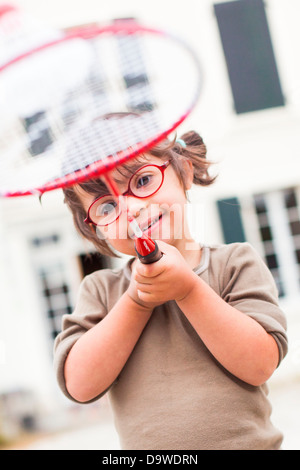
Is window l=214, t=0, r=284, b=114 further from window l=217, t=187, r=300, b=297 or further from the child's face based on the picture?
the child's face

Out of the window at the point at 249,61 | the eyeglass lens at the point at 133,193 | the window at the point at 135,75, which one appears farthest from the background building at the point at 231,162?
the window at the point at 135,75

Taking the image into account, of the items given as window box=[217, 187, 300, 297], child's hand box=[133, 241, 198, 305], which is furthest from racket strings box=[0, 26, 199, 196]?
window box=[217, 187, 300, 297]

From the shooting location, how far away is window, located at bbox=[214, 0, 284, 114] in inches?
90.7

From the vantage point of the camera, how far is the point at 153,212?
572 millimetres

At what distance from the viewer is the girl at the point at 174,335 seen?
560 millimetres

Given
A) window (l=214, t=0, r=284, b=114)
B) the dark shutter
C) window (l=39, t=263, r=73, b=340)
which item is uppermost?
window (l=214, t=0, r=284, b=114)

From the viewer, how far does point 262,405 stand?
62 centimetres

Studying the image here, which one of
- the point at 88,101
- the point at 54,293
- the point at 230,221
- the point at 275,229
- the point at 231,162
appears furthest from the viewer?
the point at 54,293

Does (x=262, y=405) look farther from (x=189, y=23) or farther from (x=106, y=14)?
(x=106, y=14)

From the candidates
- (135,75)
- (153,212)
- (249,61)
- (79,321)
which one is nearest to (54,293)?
(249,61)

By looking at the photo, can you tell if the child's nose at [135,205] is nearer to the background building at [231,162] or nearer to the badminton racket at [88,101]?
the badminton racket at [88,101]

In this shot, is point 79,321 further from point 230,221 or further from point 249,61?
point 249,61

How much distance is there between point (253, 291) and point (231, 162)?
177cm

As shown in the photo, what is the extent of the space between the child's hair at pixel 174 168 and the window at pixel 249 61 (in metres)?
1.62
